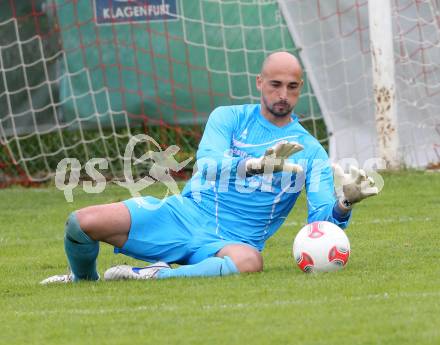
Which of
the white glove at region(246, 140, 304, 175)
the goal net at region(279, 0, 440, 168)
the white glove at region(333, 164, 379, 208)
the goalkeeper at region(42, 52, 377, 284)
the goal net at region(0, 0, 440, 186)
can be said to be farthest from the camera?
the goal net at region(0, 0, 440, 186)

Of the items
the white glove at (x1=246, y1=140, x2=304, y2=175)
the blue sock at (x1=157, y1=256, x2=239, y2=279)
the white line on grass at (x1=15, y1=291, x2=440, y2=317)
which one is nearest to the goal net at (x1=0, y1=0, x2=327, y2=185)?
the blue sock at (x1=157, y1=256, x2=239, y2=279)

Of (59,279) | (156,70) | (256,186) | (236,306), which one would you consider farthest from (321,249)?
(156,70)

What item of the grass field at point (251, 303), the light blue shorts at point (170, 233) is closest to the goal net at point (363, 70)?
the grass field at point (251, 303)

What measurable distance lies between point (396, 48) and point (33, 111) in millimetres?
4146

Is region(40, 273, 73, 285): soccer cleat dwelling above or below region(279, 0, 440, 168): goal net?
below

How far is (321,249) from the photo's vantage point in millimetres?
6969

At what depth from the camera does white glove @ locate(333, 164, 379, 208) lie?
685cm

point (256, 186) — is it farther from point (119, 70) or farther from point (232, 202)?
point (119, 70)

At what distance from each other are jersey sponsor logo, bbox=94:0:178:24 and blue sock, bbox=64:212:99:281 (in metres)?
7.01

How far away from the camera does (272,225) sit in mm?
7465

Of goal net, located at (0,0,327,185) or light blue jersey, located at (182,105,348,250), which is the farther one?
goal net, located at (0,0,327,185)

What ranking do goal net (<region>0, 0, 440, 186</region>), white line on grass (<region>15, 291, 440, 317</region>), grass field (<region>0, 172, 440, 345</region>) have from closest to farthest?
1. grass field (<region>0, 172, 440, 345</region>)
2. white line on grass (<region>15, 291, 440, 317</region>)
3. goal net (<region>0, 0, 440, 186</region>)

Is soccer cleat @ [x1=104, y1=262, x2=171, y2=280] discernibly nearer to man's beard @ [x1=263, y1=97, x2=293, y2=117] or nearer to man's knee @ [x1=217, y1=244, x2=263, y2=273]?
man's knee @ [x1=217, y1=244, x2=263, y2=273]

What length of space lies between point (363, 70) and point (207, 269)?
23.7 feet
